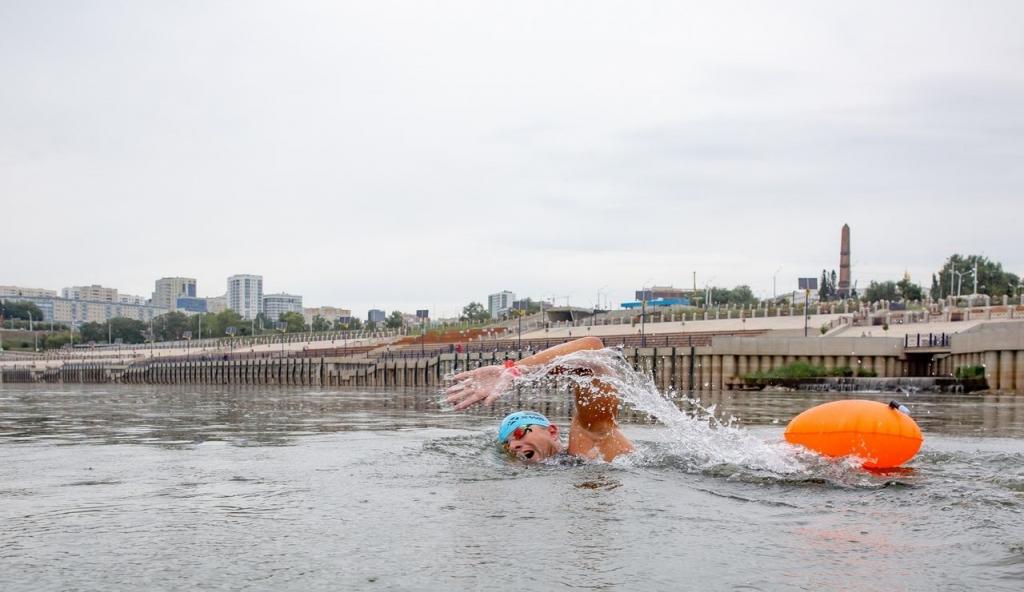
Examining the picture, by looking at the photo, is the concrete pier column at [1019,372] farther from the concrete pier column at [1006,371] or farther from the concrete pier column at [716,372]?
the concrete pier column at [716,372]

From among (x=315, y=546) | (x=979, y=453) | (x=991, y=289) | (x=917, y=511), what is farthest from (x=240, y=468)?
(x=991, y=289)

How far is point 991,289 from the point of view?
141 metres

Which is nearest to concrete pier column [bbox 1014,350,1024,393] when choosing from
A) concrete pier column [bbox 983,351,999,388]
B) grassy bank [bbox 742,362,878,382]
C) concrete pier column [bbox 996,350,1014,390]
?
concrete pier column [bbox 996,350,1014,390]

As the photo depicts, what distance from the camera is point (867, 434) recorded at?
10.3m

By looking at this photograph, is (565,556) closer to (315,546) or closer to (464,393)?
→ (315,546)

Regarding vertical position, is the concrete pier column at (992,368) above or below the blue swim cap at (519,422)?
below

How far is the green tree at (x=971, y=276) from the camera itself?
153 m

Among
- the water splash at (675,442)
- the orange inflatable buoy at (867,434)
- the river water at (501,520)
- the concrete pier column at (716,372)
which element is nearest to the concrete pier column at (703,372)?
the concrete pier column at (716,372)

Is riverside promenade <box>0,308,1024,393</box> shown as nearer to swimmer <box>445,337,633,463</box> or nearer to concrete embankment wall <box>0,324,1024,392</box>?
concrete embankment wall <box>0,324,1024,392</box>

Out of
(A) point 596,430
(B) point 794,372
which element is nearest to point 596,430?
(A) point 596,430

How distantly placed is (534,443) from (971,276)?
160561mm

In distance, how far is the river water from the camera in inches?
224

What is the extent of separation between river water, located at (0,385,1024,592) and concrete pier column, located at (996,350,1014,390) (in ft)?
107

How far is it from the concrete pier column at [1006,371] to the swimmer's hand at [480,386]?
130 feet
